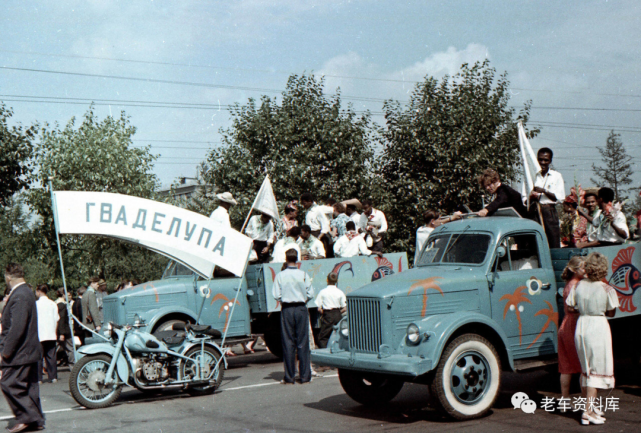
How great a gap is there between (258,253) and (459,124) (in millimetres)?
14441

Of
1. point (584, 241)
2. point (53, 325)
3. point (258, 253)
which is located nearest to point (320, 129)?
point (258, 253)

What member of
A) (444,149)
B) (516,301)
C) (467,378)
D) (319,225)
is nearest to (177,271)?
(319,225)

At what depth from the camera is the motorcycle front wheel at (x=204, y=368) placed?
10055 millimetres

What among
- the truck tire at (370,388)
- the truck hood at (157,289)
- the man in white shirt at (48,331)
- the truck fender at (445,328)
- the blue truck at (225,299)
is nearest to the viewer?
the truck fender at (445,328)

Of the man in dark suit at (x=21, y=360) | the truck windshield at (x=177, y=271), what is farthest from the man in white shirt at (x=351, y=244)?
the man in dark suit at (x=21, y=360)

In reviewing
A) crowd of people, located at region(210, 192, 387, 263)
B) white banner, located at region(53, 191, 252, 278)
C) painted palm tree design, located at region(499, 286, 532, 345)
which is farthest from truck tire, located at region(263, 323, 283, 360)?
painted palm tree design, located at region(499, 286, 532, 345)

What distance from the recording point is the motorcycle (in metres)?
9.35

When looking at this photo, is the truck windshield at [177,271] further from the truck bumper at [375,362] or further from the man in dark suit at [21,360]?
the truck bumper at [375,362]

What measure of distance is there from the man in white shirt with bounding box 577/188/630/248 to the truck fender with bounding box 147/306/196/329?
6975mm

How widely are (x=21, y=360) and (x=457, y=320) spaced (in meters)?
5.03

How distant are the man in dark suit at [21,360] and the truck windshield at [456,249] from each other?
16.0ft

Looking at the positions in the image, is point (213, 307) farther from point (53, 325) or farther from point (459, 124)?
point (459, 124)

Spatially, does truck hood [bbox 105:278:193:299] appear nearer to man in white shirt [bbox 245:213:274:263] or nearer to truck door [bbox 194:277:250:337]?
truck door [bbox 194:277:250:337]

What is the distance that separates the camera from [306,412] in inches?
332
